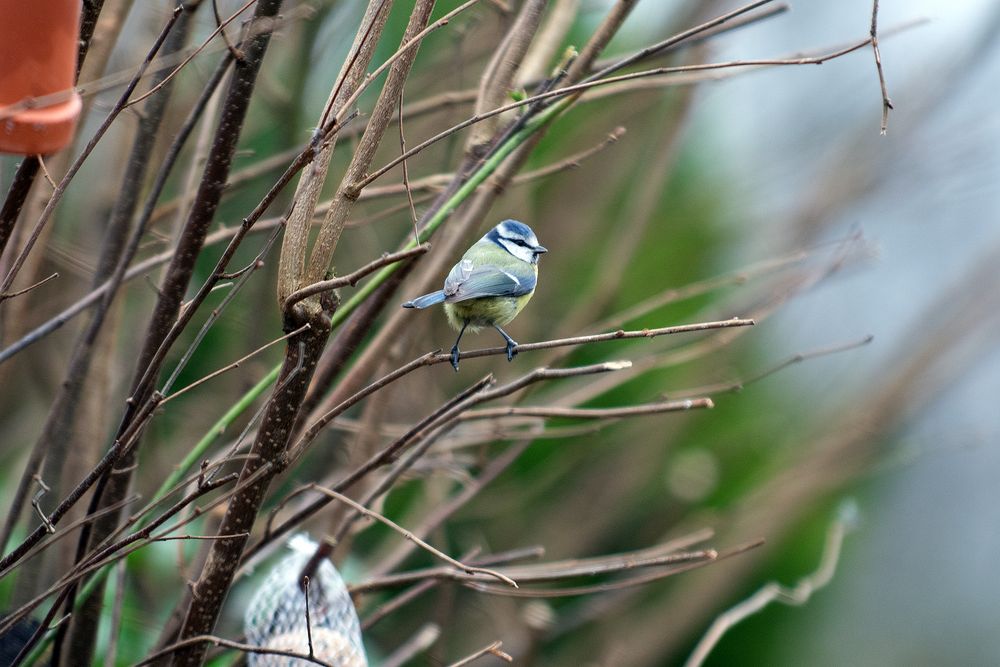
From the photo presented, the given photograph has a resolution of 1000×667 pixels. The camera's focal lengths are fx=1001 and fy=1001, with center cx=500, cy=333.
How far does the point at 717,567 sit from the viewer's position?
11.5ft

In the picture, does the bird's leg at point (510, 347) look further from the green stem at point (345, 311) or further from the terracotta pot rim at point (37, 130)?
the terracotta pot rim at point (37, 130)

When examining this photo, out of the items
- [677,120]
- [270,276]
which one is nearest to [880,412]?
[677,120]

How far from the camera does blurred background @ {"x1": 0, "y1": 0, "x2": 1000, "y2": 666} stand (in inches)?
109

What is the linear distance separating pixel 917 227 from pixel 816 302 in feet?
5.51

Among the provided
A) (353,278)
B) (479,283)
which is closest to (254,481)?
(353,278)

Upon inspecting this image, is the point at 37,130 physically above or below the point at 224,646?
above

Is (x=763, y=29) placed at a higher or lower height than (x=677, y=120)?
lower

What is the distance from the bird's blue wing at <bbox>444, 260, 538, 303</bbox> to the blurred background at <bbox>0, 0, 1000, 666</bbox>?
42cm

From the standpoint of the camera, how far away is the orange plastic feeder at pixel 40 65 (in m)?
0.99

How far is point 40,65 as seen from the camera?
1.03 meters

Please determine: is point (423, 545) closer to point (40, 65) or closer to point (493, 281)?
point (40, 65)

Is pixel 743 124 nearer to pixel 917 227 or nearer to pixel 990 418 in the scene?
pixel 917 227

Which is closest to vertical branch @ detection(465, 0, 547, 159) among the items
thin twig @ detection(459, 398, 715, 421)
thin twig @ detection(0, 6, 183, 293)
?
thin twig @ detection(459, 398, 715, 421)

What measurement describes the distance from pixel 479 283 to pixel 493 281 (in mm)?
44
